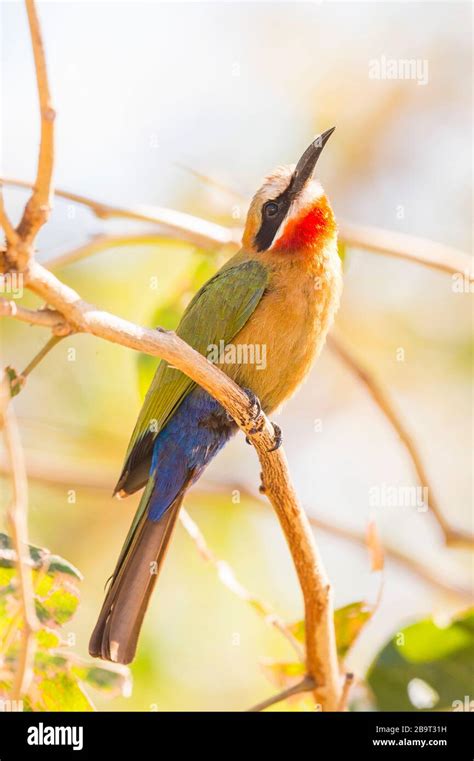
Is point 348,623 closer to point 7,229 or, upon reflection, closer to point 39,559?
point 39,559

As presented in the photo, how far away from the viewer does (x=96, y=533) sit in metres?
5.55

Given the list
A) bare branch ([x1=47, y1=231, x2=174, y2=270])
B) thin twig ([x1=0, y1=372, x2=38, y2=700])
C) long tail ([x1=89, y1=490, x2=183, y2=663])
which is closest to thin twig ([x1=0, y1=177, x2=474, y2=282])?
bare branch ([x1=47, y1=231, x2=174, y2=270])

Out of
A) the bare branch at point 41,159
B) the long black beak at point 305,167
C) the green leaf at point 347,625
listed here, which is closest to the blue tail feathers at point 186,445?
the green leaf at point 347,625

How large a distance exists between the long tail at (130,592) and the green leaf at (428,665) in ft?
3.02

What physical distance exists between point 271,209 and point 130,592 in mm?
1602

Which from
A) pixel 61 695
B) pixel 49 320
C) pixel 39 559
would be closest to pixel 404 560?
pixel 61 695

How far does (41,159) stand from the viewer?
1905 millimetres

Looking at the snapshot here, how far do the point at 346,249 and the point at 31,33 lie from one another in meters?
2.37

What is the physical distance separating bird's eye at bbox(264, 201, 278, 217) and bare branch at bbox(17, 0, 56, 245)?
6.03ft

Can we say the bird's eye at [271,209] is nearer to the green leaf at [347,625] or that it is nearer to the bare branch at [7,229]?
the green leaf at [347,625]

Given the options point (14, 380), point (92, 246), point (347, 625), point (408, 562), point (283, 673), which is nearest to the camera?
point (14, 380)

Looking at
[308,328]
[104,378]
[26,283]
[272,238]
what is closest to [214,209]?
[104,378]

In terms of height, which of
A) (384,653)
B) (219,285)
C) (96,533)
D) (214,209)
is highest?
(214,209)
